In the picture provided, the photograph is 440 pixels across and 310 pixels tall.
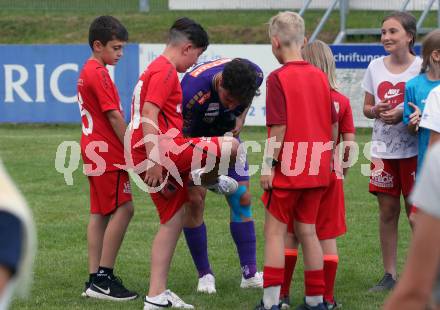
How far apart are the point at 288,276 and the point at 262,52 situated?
10.6m

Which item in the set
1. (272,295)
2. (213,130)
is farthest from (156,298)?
(213,130)

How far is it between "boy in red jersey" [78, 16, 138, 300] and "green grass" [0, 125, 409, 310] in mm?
204

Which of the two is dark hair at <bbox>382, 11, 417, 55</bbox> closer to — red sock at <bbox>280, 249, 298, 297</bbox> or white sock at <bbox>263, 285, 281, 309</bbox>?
red sock at <bbox>280, 249, 298, 297</bbox>

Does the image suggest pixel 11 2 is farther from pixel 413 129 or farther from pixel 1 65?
pixel 413 129

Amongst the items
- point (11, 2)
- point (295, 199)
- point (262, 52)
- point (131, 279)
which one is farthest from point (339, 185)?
point (11, 2)

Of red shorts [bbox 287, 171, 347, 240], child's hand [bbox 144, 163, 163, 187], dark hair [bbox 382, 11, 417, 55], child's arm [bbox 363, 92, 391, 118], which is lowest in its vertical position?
red shorts [bbox 287, 171, 347, 240]

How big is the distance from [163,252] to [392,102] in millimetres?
1821

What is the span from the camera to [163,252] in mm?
5797

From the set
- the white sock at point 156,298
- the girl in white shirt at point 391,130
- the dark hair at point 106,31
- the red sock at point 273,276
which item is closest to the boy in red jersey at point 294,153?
the red sock at point 273,276

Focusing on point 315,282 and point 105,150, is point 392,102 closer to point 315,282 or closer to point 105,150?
point 315,282

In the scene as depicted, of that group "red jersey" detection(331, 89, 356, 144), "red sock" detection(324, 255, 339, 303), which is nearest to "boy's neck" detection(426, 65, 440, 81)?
"red jersey" detection(331, 89, 356, 144)

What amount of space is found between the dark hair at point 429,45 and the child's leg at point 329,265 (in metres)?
1.24

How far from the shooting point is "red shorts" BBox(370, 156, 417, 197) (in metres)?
6.31

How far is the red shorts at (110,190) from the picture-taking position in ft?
20.1
